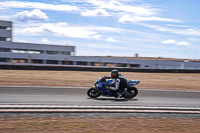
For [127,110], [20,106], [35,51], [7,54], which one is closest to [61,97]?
[20,106]

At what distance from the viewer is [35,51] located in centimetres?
6812

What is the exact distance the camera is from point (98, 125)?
734cm

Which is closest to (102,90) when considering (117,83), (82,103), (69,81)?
(117,83)

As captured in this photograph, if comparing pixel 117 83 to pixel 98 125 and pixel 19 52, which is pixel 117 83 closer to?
pixel 98 125

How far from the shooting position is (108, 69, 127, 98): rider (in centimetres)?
1230

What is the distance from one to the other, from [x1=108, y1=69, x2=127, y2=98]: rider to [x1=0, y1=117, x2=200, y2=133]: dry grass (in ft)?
13.1

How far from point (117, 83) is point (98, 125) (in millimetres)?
5188

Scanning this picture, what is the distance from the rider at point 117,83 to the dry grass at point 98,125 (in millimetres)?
3982

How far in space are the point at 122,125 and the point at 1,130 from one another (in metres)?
3.44

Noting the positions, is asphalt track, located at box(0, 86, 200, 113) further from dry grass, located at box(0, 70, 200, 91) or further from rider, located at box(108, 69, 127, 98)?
dry grass, located at box(0, 70, 200, 91)

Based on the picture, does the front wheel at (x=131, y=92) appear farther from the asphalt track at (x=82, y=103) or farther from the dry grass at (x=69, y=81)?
the dry grass at (x=69, y=81)

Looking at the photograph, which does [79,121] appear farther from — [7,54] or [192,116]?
[7,54]

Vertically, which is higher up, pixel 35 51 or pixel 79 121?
pixel 35 51

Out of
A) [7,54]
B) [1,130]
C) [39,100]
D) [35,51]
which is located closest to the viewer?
[1,130]
